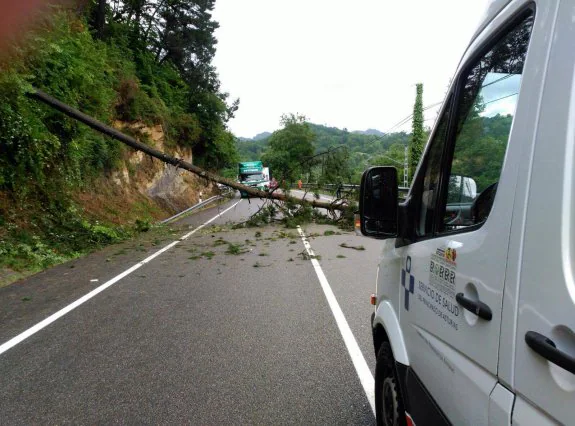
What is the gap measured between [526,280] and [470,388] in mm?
546

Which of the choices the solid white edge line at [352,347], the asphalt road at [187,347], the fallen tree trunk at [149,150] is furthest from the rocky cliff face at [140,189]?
the solid white edge line at [352,347]

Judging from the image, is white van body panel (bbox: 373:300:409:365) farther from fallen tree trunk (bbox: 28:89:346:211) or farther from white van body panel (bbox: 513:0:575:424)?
fallen tree trunk (bbox: 28:89:346:211)

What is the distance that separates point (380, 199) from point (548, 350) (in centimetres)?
140

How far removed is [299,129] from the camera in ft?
272

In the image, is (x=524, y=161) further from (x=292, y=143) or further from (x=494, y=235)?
(x=292, y=143)

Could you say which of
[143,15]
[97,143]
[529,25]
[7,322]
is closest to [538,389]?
[529,25]

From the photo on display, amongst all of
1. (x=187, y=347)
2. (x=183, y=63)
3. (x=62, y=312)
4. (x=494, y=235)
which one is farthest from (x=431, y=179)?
(x=183, y=63)

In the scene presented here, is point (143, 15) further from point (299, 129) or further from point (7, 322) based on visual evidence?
point (299, 129)

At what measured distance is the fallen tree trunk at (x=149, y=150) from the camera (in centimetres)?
1251

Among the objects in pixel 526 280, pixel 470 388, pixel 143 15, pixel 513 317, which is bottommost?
pixel 470 388

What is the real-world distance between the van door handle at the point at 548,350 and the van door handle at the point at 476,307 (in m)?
0.24

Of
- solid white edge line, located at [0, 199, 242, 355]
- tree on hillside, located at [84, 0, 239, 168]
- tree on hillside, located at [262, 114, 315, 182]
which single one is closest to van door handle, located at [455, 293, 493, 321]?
solid white edge line, located at [0, 199, 242, 355]

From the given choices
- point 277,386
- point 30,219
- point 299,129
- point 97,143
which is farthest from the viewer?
point 299,129

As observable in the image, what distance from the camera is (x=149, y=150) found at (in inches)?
567
